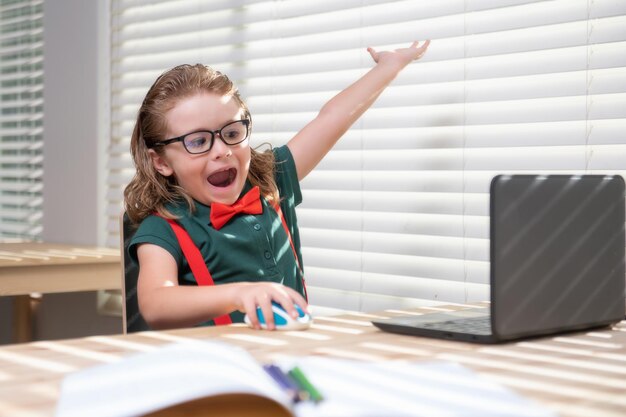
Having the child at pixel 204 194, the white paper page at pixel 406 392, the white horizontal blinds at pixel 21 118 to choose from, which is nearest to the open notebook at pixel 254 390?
the white paper page at pixel 406 392

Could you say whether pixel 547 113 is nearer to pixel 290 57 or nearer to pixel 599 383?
pixel 290 57

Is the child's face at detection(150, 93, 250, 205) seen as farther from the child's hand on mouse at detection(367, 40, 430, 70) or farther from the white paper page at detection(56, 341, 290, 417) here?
the white paper page at detection(56, 341, 290, 417)

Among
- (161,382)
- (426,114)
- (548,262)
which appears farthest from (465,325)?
(426,114)

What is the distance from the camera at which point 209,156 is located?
5.49 feet

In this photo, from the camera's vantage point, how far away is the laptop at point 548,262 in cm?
109

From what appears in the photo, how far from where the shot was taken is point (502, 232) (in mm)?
1077

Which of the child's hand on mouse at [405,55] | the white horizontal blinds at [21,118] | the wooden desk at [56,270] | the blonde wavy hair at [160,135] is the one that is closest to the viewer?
the blonde wavy hair at [160,135]

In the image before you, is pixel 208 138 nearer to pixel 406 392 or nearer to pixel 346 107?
pixel 346 107

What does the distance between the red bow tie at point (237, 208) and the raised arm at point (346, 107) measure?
0.19 metres

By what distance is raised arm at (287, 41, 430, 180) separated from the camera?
186 centimetres

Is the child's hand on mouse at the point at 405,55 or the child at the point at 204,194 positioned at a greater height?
the child's hand on mouse at the point at 405,55

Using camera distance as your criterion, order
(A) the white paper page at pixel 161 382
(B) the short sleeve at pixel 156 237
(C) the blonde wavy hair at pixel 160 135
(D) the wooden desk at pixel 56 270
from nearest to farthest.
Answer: (A) the white paper page at pixel 161 382 < (B) the short sleeve at pixel 156 237 < (C) the blonde wavy hair at pixel 160 135 < (D) the wooden desk at pixel 56 270

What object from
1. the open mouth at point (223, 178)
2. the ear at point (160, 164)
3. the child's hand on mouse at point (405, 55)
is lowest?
the open mouth at point (223, 178)

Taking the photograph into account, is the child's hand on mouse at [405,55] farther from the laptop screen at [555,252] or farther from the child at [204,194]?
the laptop screen at [555,252]
